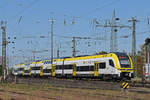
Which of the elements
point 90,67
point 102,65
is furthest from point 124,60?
point 90,67

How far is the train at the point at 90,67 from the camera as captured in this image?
120ft

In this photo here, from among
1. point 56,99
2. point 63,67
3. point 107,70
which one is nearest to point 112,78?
point 107,70

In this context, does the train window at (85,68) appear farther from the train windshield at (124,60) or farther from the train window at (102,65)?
the train windshield at (124,60)

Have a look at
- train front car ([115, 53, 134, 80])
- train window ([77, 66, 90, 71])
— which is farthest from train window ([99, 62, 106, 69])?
train front car ([115, 53, 134, 80])

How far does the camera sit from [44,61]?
186 ft

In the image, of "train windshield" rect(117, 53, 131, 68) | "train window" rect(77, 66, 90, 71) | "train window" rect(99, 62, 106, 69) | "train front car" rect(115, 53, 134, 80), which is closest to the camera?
"train front car" rect(115, 53, 134, 80)

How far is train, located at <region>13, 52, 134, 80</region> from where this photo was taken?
120 feet

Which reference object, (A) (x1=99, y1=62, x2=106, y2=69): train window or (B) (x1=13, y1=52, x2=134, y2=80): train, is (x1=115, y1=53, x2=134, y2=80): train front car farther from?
(A) (x1=99, y1=62, x2=106, y2=69): train window

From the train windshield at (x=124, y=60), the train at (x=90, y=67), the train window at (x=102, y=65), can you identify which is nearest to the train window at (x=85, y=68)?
the train at (x=90, y=67)

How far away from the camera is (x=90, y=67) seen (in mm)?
41281

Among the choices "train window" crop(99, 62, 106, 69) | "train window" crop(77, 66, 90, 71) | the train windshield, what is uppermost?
the train windshield

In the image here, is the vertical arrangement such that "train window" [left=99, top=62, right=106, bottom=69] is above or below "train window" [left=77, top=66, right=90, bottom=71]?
above

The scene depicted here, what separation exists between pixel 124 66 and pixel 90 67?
5824mm

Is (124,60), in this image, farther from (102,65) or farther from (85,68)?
(85,68)
